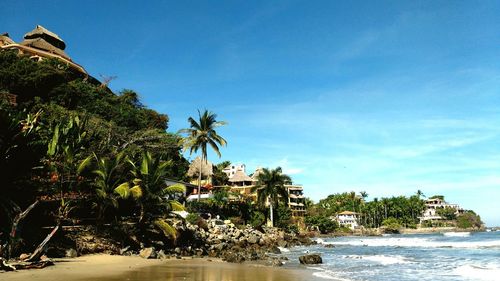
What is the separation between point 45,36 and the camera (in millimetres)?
52844

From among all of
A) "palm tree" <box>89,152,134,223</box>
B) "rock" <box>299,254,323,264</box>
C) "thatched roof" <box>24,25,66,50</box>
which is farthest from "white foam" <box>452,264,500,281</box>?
"thatched roof" <box>24,25,66,50</box>

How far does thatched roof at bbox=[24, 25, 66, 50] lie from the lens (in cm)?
5247

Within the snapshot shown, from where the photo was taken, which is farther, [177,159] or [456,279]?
[177,159]

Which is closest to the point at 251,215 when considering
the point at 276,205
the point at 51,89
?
the point at 276,205

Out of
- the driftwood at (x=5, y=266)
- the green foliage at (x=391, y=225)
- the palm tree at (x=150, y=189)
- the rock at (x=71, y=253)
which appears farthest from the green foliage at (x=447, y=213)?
the driftwood at (x=5, y=266)

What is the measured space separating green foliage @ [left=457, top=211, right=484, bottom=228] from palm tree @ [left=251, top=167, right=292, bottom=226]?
350 ft

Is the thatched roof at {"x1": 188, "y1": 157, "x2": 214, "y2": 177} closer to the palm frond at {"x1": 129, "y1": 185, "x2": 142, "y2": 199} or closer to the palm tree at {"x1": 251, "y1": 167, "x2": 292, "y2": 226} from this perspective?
the palm tree at {"x1": 251, "y1": 167, "x2": 292, "y2": 226}

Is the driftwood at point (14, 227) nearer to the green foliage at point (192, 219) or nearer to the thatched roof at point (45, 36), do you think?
the green foliage at point (192, 219)

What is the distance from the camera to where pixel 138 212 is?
22453mm

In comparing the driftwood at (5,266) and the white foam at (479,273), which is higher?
the driftwood at (5,266)

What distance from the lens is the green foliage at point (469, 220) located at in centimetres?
13350

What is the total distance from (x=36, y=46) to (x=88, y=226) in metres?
39.5

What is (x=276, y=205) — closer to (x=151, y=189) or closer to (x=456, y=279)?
(x=151, y=189)

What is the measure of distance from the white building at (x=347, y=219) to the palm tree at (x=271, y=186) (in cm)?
5934
